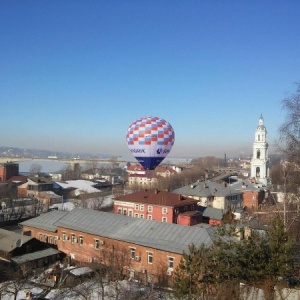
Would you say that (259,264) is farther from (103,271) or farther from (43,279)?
(43,279)

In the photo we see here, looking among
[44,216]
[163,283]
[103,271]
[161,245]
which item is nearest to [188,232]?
[161,245]

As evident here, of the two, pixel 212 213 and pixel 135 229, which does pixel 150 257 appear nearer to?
pixel 135 229

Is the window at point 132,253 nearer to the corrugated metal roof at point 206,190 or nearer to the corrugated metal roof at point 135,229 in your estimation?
the corrugated metal roof at point 135,229

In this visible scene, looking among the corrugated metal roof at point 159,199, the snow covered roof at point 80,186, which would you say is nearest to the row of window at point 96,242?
the corrugated metal roof at point 159,199

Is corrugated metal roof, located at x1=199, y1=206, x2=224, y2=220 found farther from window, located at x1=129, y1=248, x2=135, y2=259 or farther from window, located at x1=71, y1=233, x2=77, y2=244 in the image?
window, located at x1=71, y1=233, x2=77, y2=244

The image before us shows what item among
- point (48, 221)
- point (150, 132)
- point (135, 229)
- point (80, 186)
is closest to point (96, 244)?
point (135, 229)
